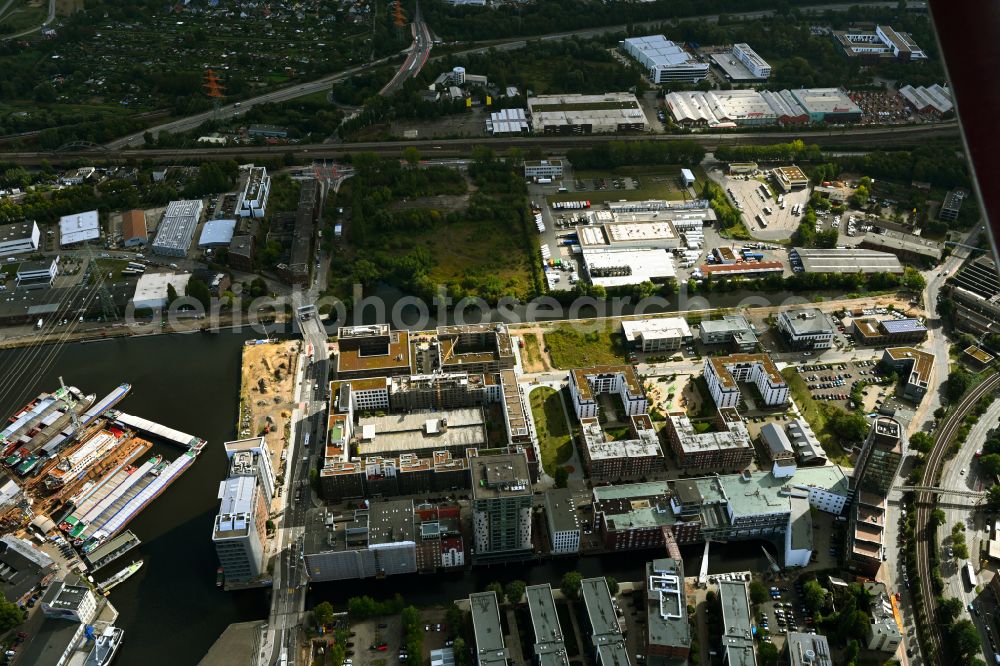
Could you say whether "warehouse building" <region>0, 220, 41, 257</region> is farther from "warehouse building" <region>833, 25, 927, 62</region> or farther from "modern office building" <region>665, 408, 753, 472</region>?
"warehouse building" <region>833, 25, 927, 62</region>

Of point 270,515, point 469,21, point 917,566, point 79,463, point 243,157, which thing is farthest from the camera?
point 469,21

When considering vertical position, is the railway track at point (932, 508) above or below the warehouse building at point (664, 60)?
below

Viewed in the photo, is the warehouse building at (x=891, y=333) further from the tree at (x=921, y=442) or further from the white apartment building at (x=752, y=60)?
the white apartment building at (x=752, y=60)

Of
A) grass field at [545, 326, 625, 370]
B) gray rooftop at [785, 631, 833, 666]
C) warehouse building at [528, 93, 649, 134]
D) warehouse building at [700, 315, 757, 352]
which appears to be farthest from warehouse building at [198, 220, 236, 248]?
gray rooftop at [785, 631, 833, 666]

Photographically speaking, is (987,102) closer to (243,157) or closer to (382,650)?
(382,650)

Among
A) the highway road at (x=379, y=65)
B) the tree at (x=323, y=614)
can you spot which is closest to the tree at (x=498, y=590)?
the tree at (x=323, y=614)

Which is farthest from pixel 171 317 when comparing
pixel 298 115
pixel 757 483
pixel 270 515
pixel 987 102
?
pixel 987 102
